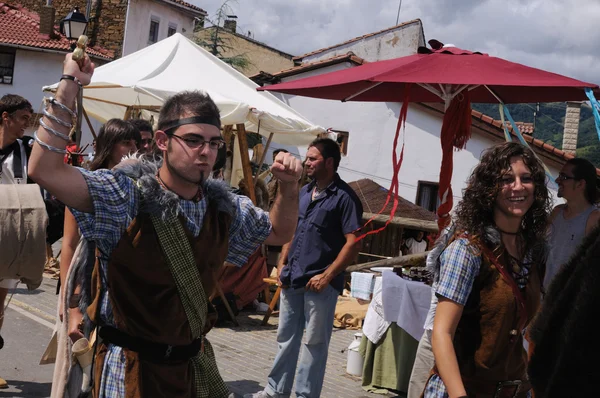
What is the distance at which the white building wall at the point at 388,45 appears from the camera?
1249 inches

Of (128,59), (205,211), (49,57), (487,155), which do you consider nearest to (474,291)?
(487,155)

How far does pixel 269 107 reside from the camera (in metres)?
10.9

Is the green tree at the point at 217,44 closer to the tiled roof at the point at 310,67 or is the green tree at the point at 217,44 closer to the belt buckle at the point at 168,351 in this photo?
the tiled roof at the point at 310,67

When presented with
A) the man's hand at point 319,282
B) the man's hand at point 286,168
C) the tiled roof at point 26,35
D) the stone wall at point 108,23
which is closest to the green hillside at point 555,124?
the man's hand at point 319,282

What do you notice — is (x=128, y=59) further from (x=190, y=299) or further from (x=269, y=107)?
(x=190, y=299)

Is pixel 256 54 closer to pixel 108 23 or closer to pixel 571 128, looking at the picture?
pixel 108 23

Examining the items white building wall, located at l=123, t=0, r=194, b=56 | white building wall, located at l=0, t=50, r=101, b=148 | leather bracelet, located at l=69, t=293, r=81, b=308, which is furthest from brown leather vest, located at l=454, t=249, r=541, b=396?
white building wall, located at l=123, t=0, r=194, b=56

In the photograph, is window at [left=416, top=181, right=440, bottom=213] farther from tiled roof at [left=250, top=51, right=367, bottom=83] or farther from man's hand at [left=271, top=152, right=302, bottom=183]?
man's hand at [left=271, top=152, right=302, bottom=183]

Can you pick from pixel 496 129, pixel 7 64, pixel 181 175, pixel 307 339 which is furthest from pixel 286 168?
pixel 7 64

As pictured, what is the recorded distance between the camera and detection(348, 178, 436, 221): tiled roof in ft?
50.4

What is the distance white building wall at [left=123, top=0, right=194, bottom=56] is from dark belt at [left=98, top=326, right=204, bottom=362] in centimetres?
3768

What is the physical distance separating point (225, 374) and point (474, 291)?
4559 mm

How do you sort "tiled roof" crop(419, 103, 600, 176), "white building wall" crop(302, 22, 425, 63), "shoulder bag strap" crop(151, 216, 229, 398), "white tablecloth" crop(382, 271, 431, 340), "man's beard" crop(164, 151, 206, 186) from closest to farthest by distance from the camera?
"shoulder bag strap" crop(151, 216, 229, 398) → "man's beard" crop(164, 151, 206, 186) → "white tablecloth" crop(382, 271, 431, 340) → "tiled roof" crop(419, 103, 600, 176) → "white building wall" crop(302, 22, 425, 63)

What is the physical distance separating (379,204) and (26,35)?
2654 centimetres
